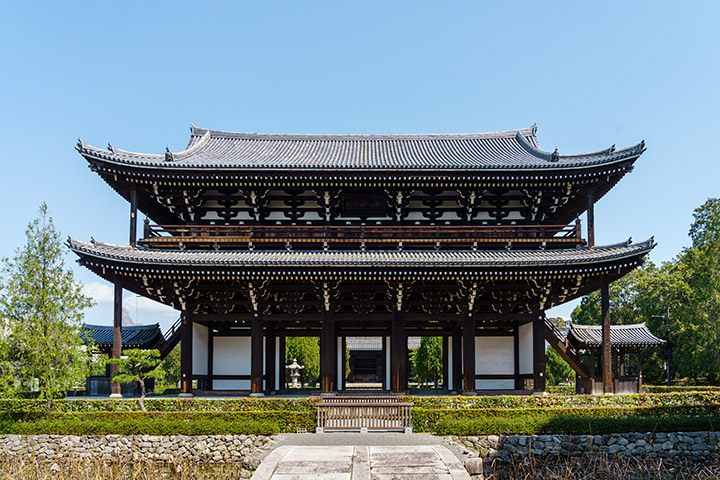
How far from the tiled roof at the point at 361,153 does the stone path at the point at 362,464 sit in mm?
11591

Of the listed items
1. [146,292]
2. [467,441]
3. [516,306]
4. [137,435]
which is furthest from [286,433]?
[516,306]

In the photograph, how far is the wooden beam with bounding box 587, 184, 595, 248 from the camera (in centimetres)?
2267

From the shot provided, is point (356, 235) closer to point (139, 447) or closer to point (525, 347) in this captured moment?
point (525, 347)

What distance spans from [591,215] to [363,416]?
12.5m

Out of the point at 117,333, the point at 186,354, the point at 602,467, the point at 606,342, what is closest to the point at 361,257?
the point at 186,354

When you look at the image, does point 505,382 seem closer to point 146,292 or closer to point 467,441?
point 467,441

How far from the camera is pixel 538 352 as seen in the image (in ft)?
72.8

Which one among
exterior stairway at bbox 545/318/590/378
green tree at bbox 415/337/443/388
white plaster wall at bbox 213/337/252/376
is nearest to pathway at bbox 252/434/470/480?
white plaster wall at bbox 213/337/252/376

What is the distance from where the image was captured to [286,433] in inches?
699

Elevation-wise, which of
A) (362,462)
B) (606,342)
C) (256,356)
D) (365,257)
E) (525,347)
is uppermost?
(365,257)

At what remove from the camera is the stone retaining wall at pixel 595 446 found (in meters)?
16.4

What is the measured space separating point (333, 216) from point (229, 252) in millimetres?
4680

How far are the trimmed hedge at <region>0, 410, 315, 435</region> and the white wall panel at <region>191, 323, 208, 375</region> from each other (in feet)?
15.5

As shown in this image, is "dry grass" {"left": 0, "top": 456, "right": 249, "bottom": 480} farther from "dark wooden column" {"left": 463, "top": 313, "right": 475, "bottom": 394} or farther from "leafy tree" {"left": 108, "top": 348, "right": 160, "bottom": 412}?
"dark wooden column" {"left": 463, "top": 313, "right": 475, "bottom": 394}
